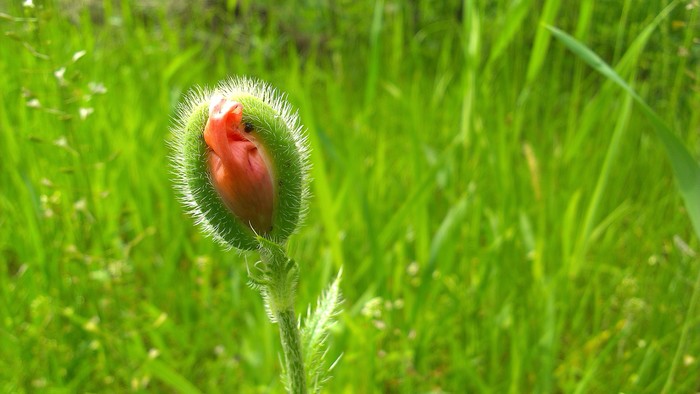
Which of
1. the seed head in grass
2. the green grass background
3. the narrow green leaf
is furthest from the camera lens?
the green grass background

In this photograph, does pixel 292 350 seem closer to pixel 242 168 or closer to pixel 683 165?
pixel 242 168

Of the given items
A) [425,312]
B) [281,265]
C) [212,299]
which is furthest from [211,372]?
[281,265]

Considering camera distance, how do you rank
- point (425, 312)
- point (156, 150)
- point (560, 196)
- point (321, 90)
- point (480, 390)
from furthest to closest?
point (321, 90)
point (156, 150)
point (560, 196)
point (425, 312)
point (480, 390)

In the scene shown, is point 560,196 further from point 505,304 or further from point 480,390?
point 480,390

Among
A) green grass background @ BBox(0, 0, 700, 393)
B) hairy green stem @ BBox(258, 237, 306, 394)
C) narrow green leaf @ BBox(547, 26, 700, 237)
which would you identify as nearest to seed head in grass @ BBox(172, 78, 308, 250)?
hairy green stem @ BBox(258, 237, 306, 394)

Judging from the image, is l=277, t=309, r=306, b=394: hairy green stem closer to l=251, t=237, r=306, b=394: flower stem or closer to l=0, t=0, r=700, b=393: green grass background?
l=251, t=237, r=306, b=394: flower stem

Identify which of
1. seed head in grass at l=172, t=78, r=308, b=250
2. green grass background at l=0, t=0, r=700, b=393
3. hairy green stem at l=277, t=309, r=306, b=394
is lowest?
hairy green stem at l=277, t=309, r=306, b=394
